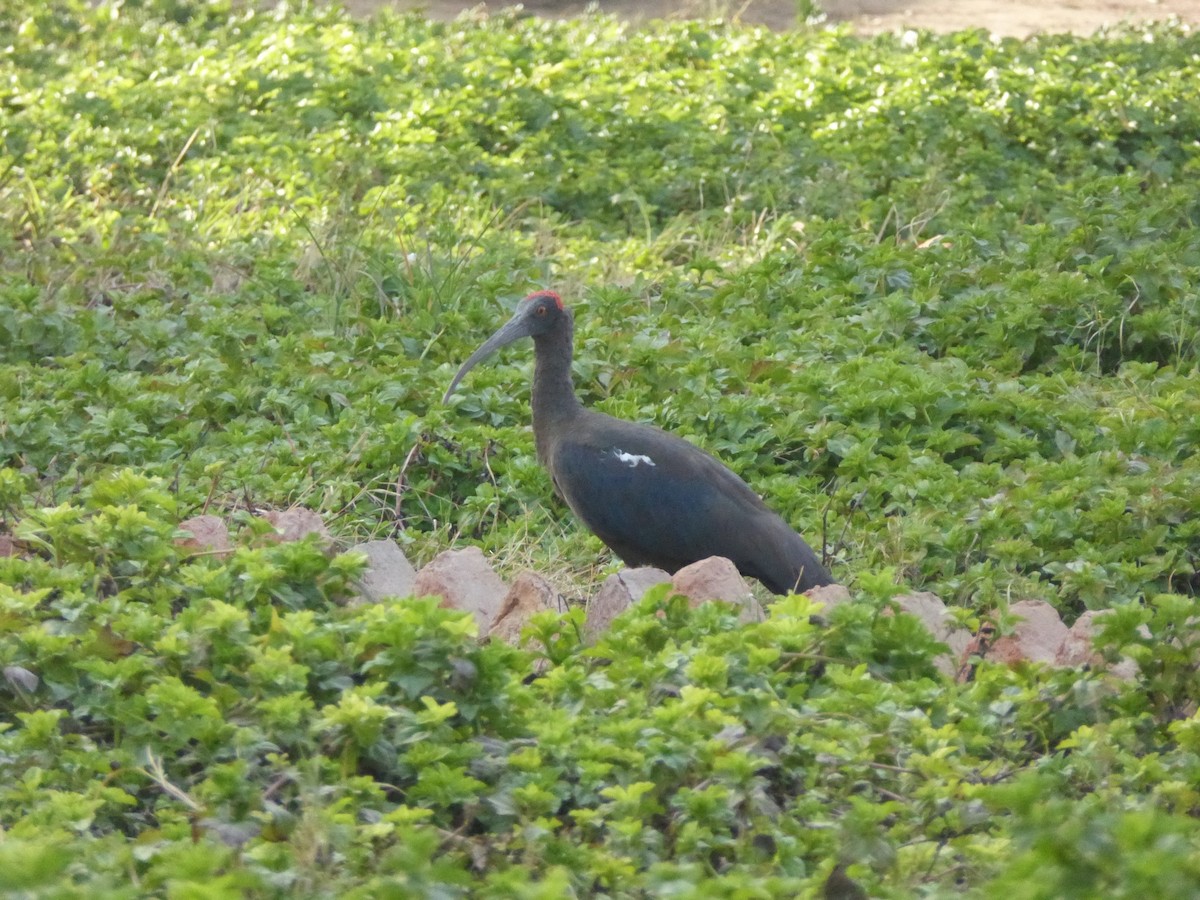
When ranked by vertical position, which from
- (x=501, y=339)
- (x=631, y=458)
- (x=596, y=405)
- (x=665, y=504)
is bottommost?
(x=596, y=405)

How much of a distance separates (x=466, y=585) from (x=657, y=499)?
45.2 inches

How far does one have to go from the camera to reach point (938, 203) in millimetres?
9422

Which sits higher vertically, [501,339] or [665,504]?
[501,339]

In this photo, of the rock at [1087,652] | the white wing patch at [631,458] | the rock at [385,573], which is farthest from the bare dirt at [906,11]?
the rock at [1087,652]

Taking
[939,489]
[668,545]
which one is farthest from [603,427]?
[939,489]

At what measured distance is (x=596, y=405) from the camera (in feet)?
23.5

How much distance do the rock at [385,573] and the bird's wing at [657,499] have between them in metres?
1.03

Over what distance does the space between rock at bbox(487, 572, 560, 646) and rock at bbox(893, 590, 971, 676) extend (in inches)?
36.7

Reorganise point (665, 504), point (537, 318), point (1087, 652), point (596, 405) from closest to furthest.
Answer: point (1087, 652), point (665, 504), point (537, 318), point (596, 405)

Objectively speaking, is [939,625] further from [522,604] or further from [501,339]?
[501,339]

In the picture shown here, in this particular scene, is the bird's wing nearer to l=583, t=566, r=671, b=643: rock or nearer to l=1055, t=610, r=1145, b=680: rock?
l=583, t=566, r=671, b=643: rock

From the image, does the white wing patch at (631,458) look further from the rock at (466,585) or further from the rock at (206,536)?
the rock at (206,536)

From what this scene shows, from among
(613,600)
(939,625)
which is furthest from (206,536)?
(939,625)

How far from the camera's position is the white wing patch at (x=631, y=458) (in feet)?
19.6
